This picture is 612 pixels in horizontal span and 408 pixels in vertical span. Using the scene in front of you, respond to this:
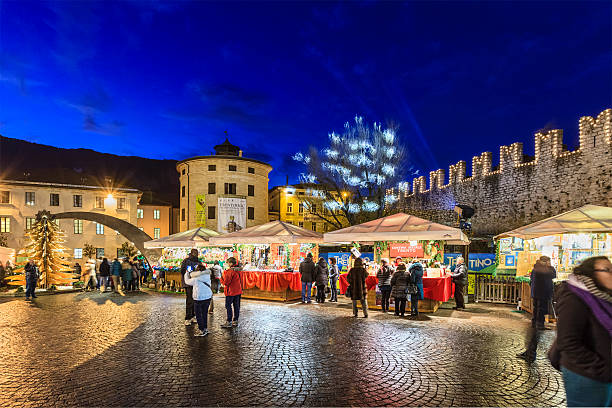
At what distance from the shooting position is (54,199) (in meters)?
39.8

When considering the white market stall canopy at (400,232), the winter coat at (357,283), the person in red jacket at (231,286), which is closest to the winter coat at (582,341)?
the person in red jacket at (231,286)

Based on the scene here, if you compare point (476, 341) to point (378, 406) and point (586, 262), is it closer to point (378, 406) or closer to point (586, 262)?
point (378, 406)

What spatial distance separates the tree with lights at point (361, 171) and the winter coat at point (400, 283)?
18.2 m

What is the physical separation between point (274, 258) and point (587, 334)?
13556 millimetres

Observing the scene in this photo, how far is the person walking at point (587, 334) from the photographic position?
2529mm

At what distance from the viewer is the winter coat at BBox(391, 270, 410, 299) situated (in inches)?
407

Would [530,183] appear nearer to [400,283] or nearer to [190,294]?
[400,283]

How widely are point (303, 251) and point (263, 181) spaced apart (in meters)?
30.7

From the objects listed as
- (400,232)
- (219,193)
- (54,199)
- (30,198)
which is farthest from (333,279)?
(30,198)

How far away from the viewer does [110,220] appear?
70.3 feet

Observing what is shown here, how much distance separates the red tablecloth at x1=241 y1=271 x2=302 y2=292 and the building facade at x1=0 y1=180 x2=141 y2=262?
92.8ft

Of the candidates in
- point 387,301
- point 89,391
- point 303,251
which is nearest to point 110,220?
point 303,251

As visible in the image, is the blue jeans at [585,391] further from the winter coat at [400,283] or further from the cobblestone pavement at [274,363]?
the winter coat at [400,283]

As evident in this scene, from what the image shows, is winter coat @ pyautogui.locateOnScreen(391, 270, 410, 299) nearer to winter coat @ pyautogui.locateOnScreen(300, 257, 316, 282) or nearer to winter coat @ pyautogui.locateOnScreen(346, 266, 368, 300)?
winter coat @ pyautogui.locateOnScreen(346, 266, 368, 300)
